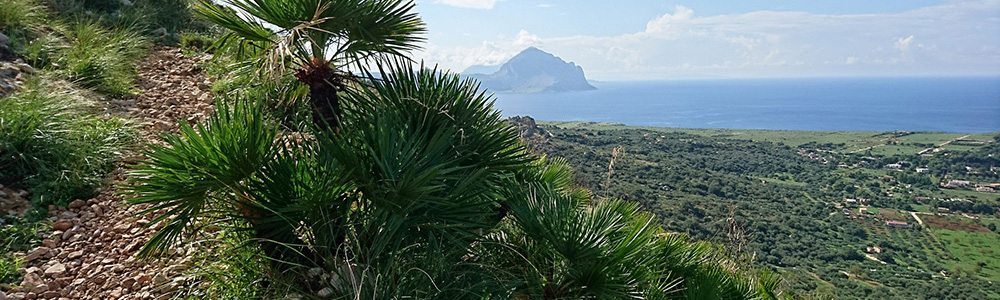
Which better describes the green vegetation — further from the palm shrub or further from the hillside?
the hillside

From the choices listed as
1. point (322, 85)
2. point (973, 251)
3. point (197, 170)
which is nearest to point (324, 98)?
point (322, 85)

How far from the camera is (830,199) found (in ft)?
150

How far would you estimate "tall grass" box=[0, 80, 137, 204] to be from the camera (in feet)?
11.1

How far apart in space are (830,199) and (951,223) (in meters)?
9.38

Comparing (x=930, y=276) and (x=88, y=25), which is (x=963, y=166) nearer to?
(x=930, y=276)

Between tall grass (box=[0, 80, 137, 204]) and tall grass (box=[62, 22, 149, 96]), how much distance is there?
3.87ft

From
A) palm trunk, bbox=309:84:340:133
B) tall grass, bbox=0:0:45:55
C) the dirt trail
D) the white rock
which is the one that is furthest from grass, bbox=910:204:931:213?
tall grass, bbox=0:0:45:55

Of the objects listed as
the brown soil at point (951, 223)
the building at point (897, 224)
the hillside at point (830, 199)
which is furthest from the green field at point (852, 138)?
the building at point (897, 224)

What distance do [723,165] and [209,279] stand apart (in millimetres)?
54841

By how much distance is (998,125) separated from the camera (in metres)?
130

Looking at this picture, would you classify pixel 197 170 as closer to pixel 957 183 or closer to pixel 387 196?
pixel 387 196

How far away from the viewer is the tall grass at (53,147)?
11.1ft

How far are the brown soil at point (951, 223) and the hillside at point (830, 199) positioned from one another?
0.17 meters

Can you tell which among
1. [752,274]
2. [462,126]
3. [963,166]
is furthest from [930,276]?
[963,166]
